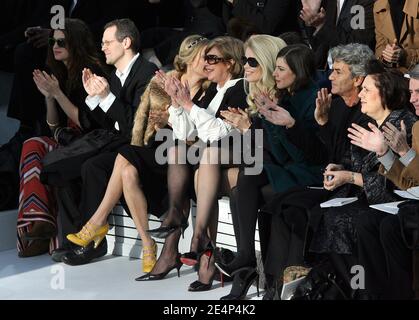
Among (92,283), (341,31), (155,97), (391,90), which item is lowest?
(92,283)

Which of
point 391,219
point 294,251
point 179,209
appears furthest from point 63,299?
point 391,219

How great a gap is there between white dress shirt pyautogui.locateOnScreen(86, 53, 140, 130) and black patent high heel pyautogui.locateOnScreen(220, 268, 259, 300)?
1.66m

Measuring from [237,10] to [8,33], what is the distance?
2.15 m

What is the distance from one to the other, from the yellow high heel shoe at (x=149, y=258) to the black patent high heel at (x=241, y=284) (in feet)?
2.85

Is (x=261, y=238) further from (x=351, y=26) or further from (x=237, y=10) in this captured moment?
(x=237, y=10)

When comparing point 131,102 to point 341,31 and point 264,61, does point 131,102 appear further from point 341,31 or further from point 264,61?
point 341,31

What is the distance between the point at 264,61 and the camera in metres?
6.59

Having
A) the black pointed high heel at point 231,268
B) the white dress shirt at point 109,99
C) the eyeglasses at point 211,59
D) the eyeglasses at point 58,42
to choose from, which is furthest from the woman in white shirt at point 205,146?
the eyeglasses at point 58,42

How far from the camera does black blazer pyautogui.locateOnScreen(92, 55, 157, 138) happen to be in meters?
7.33

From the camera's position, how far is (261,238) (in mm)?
6152

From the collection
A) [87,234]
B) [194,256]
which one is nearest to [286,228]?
[194,256]

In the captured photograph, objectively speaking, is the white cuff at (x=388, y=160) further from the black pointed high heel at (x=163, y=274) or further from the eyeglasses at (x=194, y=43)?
the eyeglasses at (x=194, y=43)

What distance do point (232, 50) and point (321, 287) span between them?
1.79 meters

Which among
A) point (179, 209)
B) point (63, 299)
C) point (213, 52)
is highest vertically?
point (213, 52)
